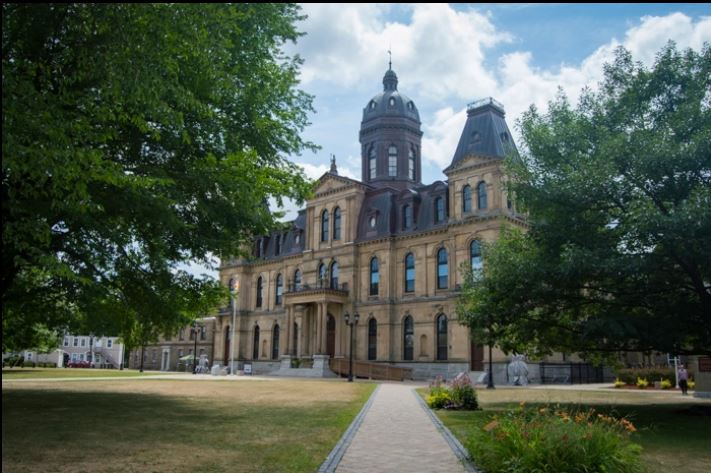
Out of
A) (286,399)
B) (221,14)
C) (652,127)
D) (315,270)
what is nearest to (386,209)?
(315,270)

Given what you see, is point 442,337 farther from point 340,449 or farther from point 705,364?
point 340,449

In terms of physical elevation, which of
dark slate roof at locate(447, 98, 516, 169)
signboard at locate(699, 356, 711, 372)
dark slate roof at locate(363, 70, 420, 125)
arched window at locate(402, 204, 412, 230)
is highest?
dark slate roof at locate(363, 70, 420, 125)

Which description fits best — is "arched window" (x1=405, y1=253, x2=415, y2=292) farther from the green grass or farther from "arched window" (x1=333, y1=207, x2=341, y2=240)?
the green grass

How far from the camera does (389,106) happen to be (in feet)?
190

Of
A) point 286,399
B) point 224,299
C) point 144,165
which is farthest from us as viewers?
point 286,399

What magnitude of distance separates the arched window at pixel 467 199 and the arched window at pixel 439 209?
118 inches

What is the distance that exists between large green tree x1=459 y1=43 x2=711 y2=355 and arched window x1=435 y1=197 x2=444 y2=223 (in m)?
27.5

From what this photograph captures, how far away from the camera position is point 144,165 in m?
13.9

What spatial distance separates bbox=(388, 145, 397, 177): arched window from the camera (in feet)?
185

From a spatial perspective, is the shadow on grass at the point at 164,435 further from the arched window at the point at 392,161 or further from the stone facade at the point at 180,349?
the stone facade at the point at 180,349

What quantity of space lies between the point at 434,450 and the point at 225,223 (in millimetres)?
7885

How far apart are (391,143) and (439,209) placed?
11659 millimetres

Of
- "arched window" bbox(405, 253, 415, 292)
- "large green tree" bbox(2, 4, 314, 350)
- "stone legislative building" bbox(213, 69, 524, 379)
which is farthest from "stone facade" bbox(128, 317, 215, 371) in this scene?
"large green tree" bbox(2, 4, 314, 350)

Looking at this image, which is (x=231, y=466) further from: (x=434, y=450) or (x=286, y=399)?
(x=286, y=399)
